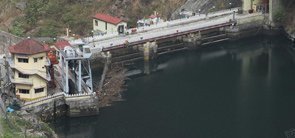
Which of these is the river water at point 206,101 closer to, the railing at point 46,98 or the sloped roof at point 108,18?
the railing at point 46,98

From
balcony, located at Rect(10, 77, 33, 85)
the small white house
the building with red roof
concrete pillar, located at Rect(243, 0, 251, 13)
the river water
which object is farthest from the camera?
concrete pillar, located at Rect(243, 0, 251, 13)

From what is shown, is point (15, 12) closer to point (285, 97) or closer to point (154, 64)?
point (154, 64)

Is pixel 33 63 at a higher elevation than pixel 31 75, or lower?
higher

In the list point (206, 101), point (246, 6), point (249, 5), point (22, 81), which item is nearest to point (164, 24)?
point (246, 6)

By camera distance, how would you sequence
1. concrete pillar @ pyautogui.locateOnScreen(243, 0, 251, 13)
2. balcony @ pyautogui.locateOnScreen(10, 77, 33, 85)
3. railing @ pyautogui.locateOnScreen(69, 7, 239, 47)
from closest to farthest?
balcony @ pyautogui.locateOnScreen(10, 77, 33, 85)
railing @ pyautogui.locateOnScreen(69, 7, 239, 47)
concrete pillar @ pyautogui.locateOnScreen(243, 0, 251, 13)

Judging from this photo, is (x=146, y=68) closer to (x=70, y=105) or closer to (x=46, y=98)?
(x=70, y=105)

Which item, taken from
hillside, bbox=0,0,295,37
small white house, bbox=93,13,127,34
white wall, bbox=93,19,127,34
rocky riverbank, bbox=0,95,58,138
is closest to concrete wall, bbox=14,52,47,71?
rocky riverbank, bbox=0,95,58,138

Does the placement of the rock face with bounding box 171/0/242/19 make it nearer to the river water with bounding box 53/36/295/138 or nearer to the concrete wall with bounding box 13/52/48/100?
the river water with bounding box 53/36/295/138
